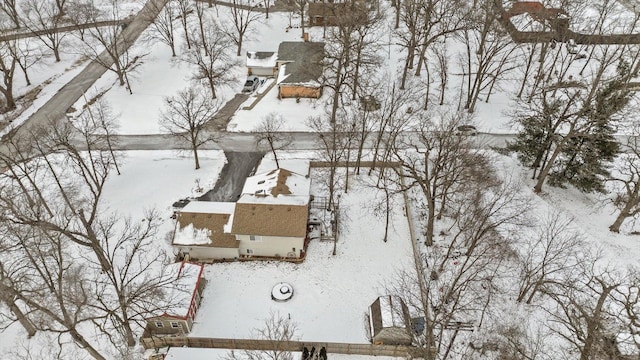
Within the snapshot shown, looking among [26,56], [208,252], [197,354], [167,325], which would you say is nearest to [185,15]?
[26,56]

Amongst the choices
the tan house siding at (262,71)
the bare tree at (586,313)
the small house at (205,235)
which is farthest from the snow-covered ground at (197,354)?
the tan house siding at (262,71)

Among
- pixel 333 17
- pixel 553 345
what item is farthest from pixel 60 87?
pixel 553 345

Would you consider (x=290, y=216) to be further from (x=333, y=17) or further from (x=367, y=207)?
(x=333, y=17)

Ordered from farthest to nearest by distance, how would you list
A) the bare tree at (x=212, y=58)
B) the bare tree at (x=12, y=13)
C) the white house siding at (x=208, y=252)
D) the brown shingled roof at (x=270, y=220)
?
1. the bare tree at (x=12, y=13)
2. the bare tree at (x=212, y=58)
3. the white house siding at (x=208, y=252)
4. the brown shingled roof at (x=270, y=220)

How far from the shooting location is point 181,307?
103 feet

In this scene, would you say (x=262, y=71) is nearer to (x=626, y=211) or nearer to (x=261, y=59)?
(x=261, y=59)

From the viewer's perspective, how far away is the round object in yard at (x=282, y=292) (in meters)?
33.5

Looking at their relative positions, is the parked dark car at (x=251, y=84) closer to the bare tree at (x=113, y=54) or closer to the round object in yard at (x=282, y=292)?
the bare tree at (x=113, y=54)

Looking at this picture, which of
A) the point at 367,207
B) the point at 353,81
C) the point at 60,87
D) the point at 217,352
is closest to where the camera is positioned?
the point at 217,352

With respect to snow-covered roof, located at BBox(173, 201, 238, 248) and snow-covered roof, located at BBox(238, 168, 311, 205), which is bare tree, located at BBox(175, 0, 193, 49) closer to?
snow-covered roof, located at BBox(238, 168, 311, 205)

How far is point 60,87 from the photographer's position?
58750 mm

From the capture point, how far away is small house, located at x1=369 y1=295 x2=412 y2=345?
97.7ft

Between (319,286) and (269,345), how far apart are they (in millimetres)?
6208

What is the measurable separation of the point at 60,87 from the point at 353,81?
37.8m
